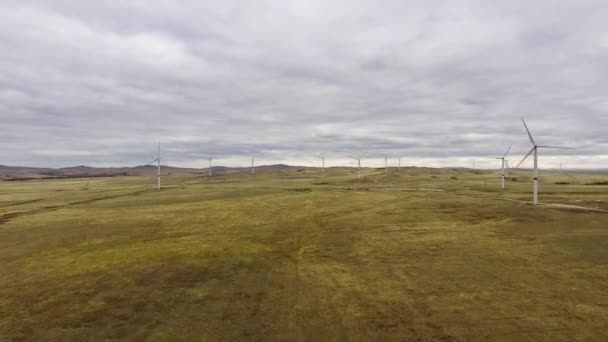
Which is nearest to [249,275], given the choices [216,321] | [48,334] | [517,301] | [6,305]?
[216,321]

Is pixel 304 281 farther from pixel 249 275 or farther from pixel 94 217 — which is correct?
pixel 94 217

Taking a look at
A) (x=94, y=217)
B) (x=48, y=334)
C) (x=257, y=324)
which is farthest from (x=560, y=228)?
(x=94, y=217)

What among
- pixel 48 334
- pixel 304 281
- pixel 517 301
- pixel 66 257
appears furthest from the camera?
pixel 66 257

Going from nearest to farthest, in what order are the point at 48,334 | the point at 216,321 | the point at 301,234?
the point at 48,334 → the point at 216,321 → the point at 301,234

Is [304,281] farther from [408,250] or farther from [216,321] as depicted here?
[408,250]

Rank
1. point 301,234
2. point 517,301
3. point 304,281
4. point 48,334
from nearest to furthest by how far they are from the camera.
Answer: point 48,334 → point 517,301 → point 304,281 → point 301,234

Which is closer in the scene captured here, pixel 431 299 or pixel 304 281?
pixel 431 299
